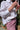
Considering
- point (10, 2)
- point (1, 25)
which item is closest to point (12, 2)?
point (10, 2)

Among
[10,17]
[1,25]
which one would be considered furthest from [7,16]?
[1,25]

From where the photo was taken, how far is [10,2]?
3.67ft

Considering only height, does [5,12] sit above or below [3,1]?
below

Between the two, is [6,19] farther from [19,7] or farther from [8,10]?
[19,7]

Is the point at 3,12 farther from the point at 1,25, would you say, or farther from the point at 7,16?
the point at 1,25

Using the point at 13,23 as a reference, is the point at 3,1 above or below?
above

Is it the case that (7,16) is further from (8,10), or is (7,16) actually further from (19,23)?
(19,23)

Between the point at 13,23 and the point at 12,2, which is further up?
the point at 12,2

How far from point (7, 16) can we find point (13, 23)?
0.41 ft

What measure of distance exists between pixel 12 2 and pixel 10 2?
1.1 inches

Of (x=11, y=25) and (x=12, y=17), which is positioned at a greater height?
(x=12, y=17)

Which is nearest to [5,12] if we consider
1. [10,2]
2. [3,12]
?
[3,12]

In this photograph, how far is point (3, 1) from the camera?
3.70ft

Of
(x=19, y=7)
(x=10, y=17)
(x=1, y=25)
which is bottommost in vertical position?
(x=1, y=25)
